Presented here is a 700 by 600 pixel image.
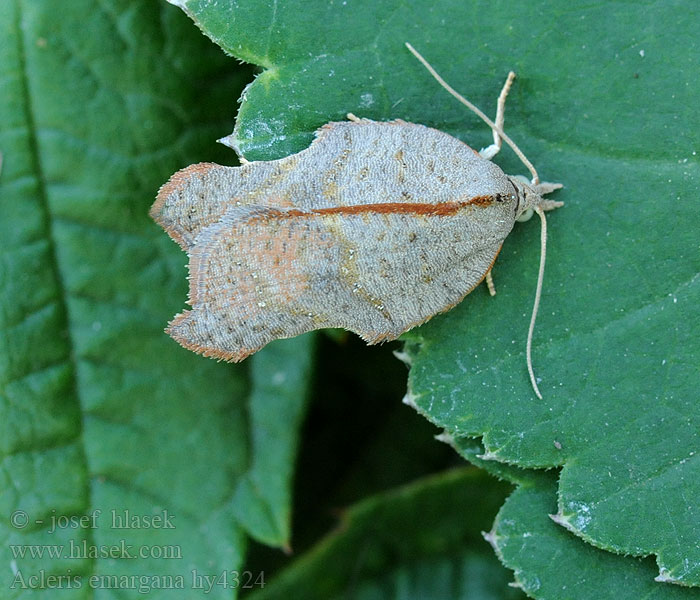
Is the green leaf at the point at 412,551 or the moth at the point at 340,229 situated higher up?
the moth at the point at 340,229

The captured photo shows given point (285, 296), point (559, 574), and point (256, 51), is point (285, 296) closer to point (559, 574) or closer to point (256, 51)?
point (256, 51)

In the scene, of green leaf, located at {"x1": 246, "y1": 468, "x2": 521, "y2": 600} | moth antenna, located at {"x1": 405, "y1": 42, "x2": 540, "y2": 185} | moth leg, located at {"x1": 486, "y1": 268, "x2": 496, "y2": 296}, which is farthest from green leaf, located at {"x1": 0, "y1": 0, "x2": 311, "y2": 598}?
moth antenna, located at {"x1": 405, "y1": 42, "x2": 540, "y2": 185}

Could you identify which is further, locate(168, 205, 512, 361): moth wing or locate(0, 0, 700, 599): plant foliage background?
locate(0, 0, 700, 599): plant foliage background

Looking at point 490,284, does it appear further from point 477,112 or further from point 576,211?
point 477,112

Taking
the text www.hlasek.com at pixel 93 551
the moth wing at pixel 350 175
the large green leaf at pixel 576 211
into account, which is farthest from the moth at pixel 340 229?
the text www.hlasek.com at pixel 93 551

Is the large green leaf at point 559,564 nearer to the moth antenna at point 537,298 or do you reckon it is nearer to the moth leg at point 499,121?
the moth antenna at point 537,298

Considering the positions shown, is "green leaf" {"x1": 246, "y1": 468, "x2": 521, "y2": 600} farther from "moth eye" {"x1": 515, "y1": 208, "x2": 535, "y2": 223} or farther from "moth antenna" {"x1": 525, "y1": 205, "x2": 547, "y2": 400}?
"moth eye" {"x1": 515, "y1": 208, "x2": 535, "y2": 223}

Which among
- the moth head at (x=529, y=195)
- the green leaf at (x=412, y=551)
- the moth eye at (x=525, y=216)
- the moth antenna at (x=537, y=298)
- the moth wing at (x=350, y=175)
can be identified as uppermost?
the moth wing at (x=350, y=175)
